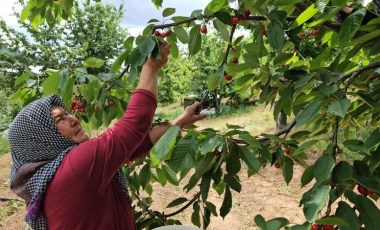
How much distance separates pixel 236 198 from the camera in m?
5.46

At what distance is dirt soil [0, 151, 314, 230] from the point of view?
182 inches

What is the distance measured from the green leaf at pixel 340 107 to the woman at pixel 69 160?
28.8 inches

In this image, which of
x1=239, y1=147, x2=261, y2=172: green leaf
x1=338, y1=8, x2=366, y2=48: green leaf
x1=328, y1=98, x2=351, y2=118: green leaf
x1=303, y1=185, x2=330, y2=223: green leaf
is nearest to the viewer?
x1=303, y1=185, x2=330, y2=223: green leaf

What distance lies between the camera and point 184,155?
116 cm

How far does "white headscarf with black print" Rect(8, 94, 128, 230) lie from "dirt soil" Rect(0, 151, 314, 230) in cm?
297

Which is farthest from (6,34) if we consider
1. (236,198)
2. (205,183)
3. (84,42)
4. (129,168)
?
(205,183)

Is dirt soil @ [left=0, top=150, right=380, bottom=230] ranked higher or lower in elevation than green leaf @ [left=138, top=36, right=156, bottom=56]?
lower

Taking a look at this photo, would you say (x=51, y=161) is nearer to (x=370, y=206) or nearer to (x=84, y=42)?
(x=370, y=206)

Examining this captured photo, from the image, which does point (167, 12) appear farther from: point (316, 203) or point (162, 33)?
point (316, 203)

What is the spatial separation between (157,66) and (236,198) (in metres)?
4.27

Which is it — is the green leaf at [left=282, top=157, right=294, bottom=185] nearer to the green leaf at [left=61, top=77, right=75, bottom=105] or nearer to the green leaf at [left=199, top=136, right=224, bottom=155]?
the green leaf at [left=199, top=136, right=224, bottom=155]

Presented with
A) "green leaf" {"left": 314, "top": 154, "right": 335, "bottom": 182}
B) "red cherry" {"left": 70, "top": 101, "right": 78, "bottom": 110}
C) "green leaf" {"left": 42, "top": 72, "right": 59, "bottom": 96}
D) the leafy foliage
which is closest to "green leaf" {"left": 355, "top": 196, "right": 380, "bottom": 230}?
the leafy foliage

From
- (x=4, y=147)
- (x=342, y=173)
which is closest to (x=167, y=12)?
(x=342, y=173)

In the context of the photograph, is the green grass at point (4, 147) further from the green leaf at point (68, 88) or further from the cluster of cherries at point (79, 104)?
the green leaf at point (68, 88)
